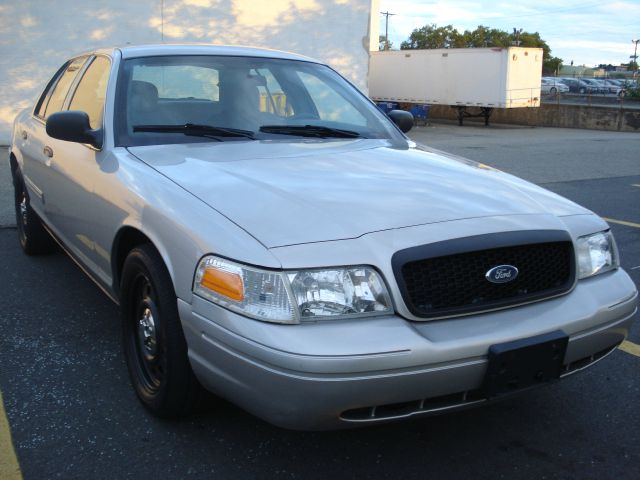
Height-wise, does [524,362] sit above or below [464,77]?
below

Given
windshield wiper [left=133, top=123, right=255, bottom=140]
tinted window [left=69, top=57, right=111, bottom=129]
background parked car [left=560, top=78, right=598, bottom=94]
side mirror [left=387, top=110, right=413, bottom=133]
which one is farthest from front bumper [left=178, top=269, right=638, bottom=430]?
background parked car [left=560, top=78, right=598, bottom=94]

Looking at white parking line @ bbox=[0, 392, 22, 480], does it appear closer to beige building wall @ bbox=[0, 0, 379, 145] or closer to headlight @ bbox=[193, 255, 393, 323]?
headlight @ bbox=[193, 255, 393, 323]

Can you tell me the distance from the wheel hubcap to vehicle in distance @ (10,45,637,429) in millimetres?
12

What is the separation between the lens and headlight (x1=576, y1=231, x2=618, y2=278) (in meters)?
2.81

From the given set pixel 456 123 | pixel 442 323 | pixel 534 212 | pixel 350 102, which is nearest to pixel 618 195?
pixel 350 102

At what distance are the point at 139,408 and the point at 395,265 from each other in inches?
58.0

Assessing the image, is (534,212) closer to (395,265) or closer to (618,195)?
(395,265)

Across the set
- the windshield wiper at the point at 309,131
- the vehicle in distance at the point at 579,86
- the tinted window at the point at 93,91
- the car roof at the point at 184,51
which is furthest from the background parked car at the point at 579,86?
the tinted window at the point at 93,91

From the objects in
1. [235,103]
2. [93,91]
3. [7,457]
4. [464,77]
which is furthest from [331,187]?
[464,77]

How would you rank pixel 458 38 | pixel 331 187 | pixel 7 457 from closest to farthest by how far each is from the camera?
pixel 7 457 < pixel 331 187 < pixel 458 38

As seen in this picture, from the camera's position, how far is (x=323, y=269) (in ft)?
7.56

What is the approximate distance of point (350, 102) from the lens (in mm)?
4215

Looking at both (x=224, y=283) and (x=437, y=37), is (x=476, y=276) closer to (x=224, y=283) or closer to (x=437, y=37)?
(x=224, y=283)

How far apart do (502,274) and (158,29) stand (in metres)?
13.3
